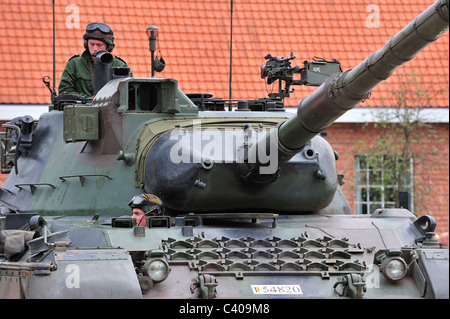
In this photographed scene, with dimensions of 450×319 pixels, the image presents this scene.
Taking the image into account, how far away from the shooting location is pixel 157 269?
10.1 meters

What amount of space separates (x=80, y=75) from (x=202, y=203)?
13.7 feet

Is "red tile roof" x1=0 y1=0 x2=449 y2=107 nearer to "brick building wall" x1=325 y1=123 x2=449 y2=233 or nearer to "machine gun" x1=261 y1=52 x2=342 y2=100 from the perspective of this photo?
"brick building wall" x1=325 y1=123 x2=449 y2=233

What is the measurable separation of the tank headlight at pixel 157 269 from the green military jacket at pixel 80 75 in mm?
5990

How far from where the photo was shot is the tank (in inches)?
396

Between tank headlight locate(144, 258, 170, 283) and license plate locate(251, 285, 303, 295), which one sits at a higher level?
tank headlight locate(144, 258, 170, 283)

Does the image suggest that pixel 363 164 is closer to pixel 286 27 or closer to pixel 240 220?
pixel 286 27

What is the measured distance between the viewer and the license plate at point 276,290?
1025 centimetres

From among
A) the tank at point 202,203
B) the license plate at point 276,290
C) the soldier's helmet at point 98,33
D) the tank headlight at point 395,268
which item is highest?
the soldier's helmet at point 98,33

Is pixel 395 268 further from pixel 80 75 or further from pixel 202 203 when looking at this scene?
pixel 80 75

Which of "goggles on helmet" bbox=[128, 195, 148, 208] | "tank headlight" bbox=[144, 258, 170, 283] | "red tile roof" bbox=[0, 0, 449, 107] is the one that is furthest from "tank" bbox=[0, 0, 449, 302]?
"red tile roof" bbox=[0, 0, 449, 107]

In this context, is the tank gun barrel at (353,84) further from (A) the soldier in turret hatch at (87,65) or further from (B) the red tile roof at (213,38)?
(B) the red tile roof at (213,38)

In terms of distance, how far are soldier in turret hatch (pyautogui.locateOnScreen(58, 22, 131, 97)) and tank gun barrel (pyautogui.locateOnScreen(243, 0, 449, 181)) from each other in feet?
14.9

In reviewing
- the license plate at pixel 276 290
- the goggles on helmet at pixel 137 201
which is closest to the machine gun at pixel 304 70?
the goggles on helmet at pixel 137 201
